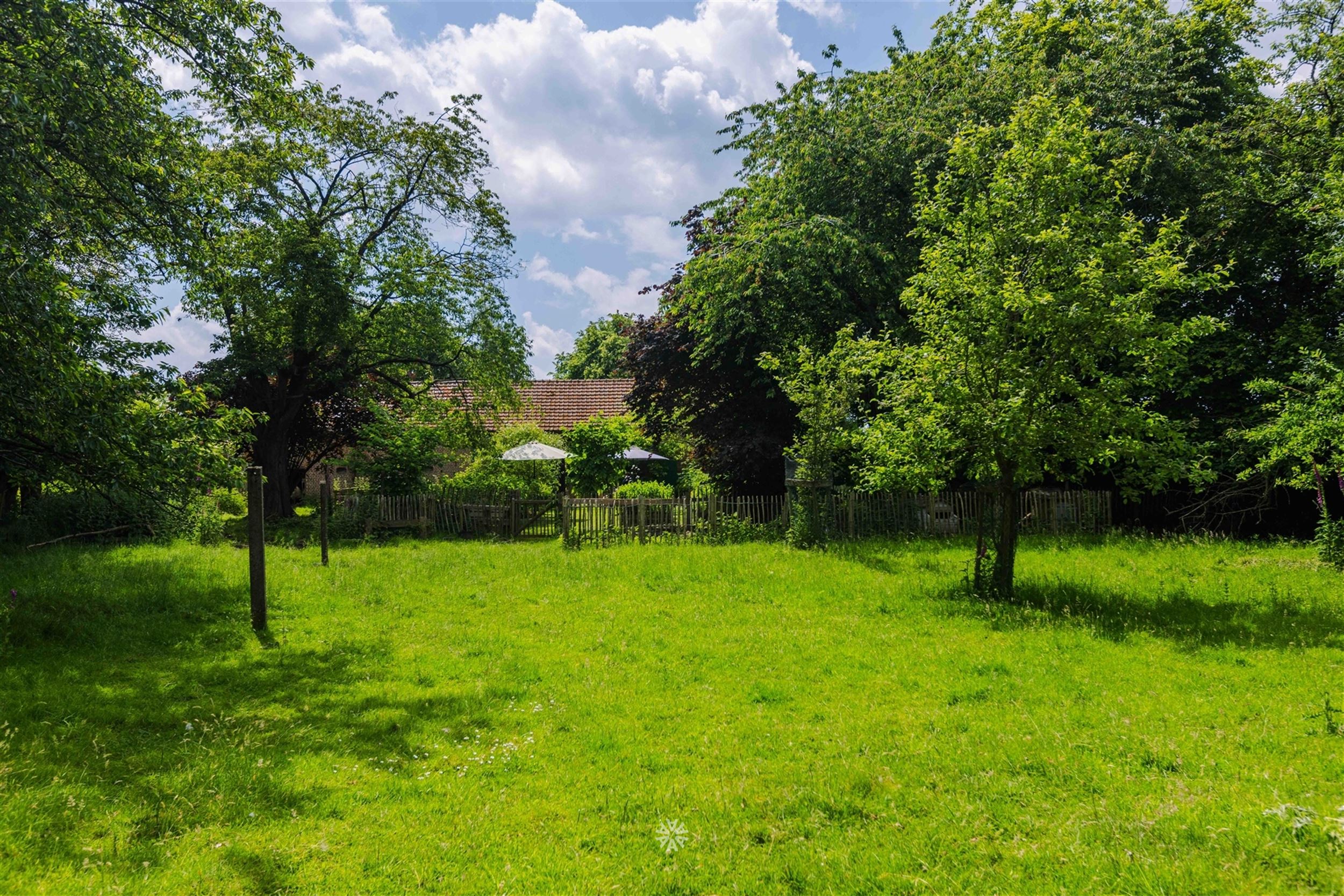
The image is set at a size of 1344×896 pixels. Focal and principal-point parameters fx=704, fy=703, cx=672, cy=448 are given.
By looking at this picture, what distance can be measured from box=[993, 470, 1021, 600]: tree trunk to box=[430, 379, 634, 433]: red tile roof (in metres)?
22.0

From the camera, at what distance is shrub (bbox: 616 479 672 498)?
778 inches

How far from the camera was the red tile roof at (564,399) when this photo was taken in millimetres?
32969

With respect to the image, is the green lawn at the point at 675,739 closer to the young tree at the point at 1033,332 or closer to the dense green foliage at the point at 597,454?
the young tree at the point at 1033,332

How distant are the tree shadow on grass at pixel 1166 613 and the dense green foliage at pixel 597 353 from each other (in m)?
33.9

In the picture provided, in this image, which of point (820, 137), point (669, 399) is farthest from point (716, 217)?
point (669, 399)

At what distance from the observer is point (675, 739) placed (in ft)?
19.4

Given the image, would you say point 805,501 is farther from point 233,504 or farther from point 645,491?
point 233,504

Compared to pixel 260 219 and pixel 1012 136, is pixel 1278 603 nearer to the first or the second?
pixel 1012 136

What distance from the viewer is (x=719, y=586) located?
469 inches

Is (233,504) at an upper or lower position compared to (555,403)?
lower

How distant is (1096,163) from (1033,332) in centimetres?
1045

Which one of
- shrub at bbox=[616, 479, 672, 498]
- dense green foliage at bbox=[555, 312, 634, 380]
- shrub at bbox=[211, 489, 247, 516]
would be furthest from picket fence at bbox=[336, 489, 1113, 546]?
dense green foliage at bbox=[555, 312, 634, 380]

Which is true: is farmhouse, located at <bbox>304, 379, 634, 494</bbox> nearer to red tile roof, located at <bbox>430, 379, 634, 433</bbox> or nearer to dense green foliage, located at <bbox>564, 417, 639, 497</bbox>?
red tile roof, located at <bbox>430, 379, 634, 433</bbox>

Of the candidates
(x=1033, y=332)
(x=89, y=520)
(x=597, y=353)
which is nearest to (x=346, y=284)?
(x=89, y=520)
